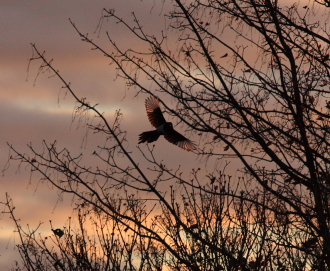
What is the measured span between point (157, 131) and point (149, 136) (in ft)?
0.92

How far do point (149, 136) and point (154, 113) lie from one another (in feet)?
1.89

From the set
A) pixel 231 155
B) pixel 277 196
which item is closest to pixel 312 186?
pixel 277 196

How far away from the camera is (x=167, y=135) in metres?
13.1

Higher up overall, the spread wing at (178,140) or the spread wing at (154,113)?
the spread wing at (154,113)

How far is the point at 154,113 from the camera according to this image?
13273 mm

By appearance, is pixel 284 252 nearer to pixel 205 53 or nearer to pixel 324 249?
pixel 324 249

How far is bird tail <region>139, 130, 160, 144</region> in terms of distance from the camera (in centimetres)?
1274

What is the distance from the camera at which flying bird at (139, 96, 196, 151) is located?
12.8m

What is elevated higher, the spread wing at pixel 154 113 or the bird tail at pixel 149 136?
the spread wing at pixel 154 113

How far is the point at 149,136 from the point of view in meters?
12.9

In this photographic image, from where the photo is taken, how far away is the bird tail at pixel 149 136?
41.8 ft

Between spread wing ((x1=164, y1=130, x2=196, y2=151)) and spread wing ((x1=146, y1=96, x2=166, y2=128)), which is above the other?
spread wing ((x1=146, y1=96, x2=166, y2=128))

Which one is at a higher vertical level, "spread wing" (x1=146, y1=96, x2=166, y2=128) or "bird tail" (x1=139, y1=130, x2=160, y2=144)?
"spread wing" (x1=146, y1=96, x2=166, y2=128)

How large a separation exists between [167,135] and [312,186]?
454cm
